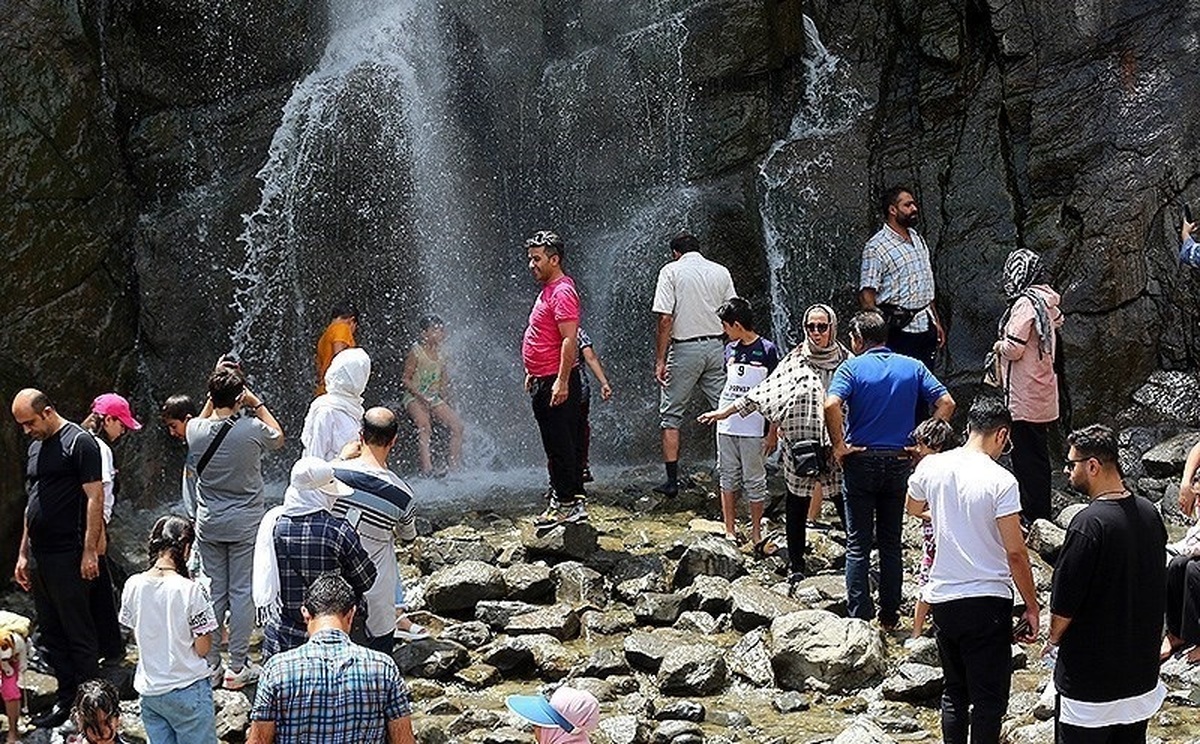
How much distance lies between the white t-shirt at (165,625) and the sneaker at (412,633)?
7.99 ft

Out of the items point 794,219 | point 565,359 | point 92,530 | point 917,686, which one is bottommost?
point 917,686

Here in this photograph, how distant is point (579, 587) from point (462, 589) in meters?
0.88

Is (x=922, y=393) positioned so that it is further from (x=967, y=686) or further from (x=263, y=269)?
(x=263, y=269)

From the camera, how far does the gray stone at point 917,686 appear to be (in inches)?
323

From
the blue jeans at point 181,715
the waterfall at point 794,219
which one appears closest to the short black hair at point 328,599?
the blue jeans at point 181,715

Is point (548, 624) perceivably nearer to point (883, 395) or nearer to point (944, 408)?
point (883, 395)

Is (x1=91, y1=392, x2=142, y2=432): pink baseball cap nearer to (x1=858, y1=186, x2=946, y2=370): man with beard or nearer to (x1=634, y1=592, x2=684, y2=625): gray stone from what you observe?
(x1=634, y1=592, x2=684, y2=625): gray stone

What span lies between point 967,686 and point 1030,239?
348 inches

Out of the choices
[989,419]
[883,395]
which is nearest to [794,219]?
[883,395]

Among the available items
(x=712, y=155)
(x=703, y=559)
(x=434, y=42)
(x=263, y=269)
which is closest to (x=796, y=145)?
(x=712, y=155)

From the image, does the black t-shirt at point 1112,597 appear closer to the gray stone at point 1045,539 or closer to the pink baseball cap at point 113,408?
the gray stone at point 1045,539

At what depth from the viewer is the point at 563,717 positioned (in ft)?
17.8

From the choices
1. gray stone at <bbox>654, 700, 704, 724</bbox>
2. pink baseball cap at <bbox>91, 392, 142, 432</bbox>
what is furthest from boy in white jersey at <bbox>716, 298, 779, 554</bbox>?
pink baseball cap at <bbox>91, 392, 142, 432</bbox>

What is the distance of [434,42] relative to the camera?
17016 millimetres
